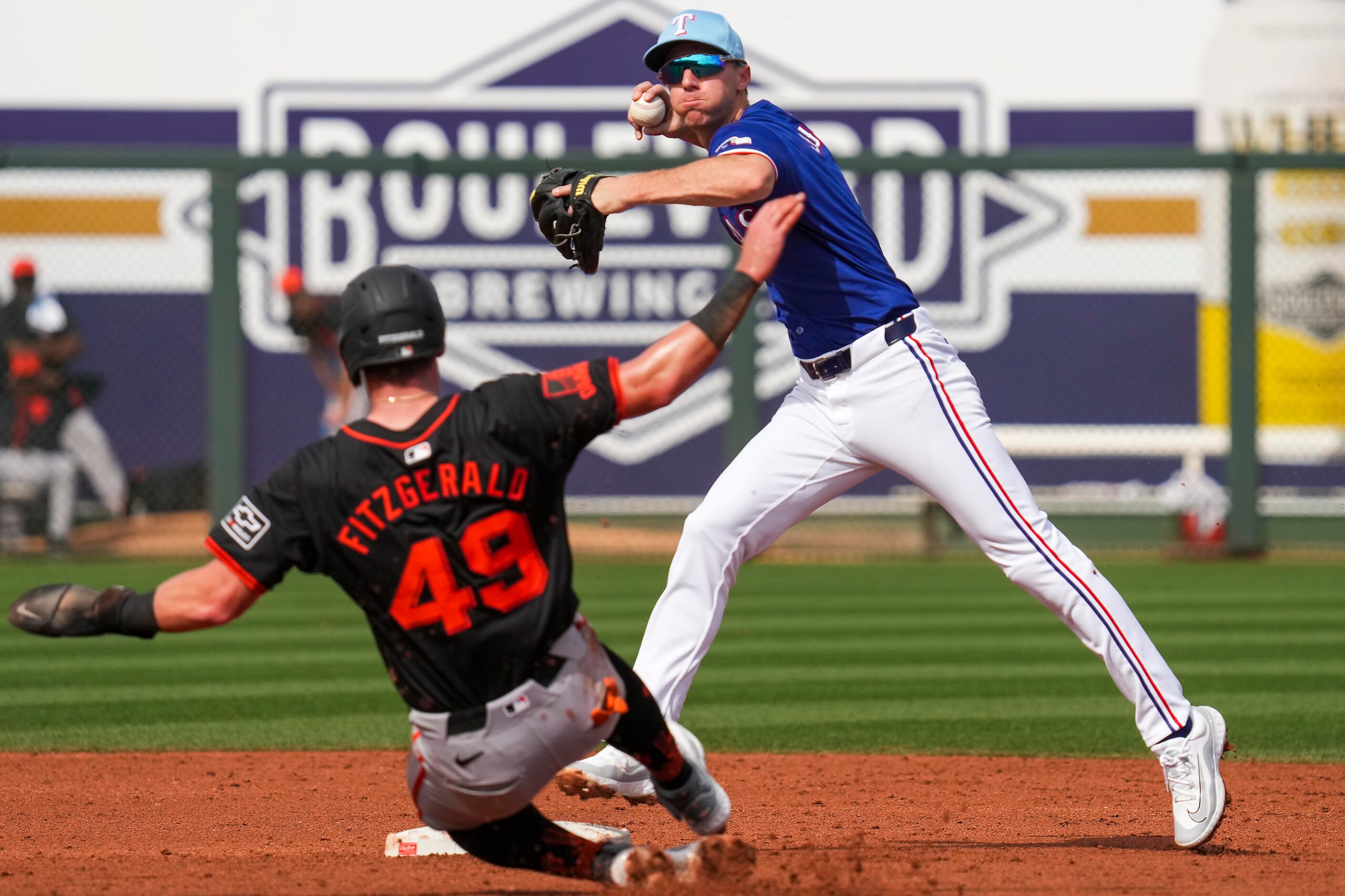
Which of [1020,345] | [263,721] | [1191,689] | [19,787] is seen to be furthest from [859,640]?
[1020,345]

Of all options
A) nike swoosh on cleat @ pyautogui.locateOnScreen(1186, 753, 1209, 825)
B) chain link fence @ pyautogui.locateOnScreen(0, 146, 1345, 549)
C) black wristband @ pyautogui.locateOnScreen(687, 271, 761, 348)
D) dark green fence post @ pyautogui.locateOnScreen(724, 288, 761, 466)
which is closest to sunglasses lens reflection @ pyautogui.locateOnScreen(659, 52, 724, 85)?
black wristband @ pyautogui.locateOnScreen(687, 271, 761, 348)

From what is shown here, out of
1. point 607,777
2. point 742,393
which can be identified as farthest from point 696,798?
point 742,393

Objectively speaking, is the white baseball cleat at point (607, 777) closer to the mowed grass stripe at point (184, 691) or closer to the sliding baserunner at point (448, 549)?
the sliding baserunner at point (448, 549)

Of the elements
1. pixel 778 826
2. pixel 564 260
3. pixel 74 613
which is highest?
pixel 564 260

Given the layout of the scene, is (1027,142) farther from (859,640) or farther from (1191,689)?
(1191,689)

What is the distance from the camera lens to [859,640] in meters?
8.48

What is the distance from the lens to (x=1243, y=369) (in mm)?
12031

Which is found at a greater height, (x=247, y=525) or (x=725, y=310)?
(x=725, y=310)

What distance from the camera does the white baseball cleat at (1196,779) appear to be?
161 inches

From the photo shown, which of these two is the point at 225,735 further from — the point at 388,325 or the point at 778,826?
the point at 388,325

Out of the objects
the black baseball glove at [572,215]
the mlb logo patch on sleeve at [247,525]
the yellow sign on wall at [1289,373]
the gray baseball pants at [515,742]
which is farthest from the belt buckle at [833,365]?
the yellow sign on wall at [1289,373]

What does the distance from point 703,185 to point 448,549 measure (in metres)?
1.22

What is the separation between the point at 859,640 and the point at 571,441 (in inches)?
213

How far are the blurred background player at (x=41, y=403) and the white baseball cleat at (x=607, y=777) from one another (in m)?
8.61
